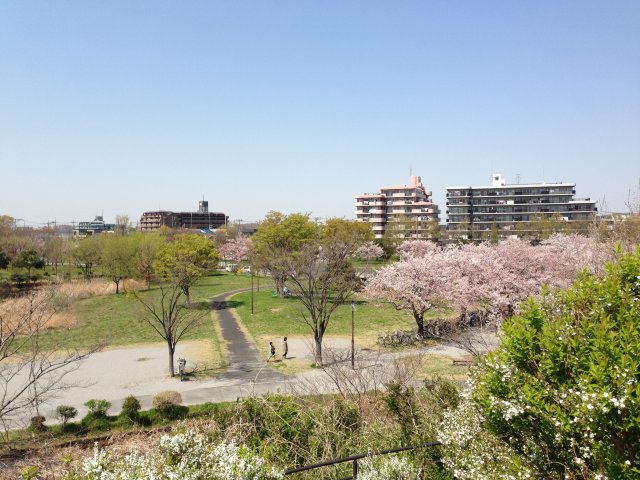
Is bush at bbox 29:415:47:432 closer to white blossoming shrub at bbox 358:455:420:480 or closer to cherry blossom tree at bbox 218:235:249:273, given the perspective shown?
white blossoming shrub at bbox 358:455:420:480

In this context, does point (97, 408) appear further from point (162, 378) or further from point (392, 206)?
point (392, 206)

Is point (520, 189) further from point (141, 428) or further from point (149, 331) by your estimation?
point (141, 428)

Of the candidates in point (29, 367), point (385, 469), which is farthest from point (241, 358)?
point (385, 469)

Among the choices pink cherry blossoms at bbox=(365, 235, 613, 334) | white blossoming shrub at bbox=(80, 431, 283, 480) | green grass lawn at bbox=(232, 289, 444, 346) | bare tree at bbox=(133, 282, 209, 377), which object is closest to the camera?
white blossoming shrub at bbox=(80, 431, 283, 480)

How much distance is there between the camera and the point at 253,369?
815 inches

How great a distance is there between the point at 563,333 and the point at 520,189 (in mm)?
93408

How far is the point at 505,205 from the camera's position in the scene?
3509 inches

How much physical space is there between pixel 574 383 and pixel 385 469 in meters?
3.49

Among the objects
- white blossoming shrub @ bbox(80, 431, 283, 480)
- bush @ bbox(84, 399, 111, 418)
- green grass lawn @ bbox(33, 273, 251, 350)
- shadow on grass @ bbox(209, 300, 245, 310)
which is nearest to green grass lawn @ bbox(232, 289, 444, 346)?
shadow on grass @ bbox(209, 300, 245, 310)

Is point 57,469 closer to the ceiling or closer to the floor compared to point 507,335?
closer to the floor

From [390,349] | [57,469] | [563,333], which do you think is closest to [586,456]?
[563,333]

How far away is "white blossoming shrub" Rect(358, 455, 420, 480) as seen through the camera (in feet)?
22.7

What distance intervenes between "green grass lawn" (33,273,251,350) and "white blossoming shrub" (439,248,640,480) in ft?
62.7

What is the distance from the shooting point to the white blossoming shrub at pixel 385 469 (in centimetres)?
693
